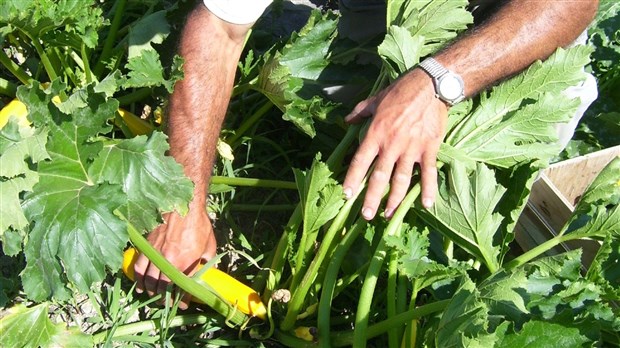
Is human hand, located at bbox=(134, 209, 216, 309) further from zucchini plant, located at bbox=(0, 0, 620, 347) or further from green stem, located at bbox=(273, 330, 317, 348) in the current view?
green stem, located at bbox=(273, 330, 317, 348)

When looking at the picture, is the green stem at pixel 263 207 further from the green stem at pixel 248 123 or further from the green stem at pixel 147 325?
the green stem at pixel 147 325

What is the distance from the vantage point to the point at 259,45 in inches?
141

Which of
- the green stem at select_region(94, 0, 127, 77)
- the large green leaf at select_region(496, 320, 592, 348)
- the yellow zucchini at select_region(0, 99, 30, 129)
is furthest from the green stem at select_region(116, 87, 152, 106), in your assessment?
the large green leaf at select_region(496, 320, 592, 348)

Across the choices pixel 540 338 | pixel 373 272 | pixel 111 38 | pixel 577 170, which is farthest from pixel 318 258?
pixel 111 38

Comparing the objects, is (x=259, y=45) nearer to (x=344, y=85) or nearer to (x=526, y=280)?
(x=344, y=85)

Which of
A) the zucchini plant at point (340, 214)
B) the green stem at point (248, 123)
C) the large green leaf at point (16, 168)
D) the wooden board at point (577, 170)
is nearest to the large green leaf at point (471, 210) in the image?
the zucchini plant at point (340, 214)

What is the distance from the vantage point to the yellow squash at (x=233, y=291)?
258 centimetres

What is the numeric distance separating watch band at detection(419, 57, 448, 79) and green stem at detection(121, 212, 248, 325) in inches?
37.0

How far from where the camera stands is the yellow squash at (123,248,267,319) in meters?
2.58

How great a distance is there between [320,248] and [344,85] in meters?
0.76

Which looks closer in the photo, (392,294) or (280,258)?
(392,294)

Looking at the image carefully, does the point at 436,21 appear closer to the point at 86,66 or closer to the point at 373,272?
the point at 373,272

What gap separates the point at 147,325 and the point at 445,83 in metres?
1.21

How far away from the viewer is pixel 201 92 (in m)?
2.68
